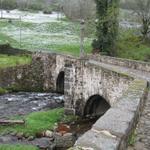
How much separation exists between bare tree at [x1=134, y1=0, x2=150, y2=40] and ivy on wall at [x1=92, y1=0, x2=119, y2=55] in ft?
18.3

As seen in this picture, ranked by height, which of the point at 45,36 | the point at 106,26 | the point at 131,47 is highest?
the point at 106,26

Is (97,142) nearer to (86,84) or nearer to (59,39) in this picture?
(86,84)

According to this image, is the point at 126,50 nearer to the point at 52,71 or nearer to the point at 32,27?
the point at 52,71

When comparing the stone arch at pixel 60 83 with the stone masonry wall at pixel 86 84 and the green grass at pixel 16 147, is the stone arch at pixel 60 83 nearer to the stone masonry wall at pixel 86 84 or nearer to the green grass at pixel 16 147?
the stone masonry wall at pixel 86 84

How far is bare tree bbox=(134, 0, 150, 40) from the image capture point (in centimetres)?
5425

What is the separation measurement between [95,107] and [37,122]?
19.8 ft

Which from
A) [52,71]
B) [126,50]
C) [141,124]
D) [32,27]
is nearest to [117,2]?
[126,50]

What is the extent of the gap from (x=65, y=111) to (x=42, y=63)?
14266 millimetres

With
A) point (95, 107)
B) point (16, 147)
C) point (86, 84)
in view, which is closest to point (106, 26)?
point (95, 107)

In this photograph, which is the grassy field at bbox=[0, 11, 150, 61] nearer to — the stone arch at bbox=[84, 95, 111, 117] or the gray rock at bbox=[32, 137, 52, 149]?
the stone arch at bbox=[84, 95, 111, 117]

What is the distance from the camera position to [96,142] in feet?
27.9

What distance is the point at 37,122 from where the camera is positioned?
32.7 m

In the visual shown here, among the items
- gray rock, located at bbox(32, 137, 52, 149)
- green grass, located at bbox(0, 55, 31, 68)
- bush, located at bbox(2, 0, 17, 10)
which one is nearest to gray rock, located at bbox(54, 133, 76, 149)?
gray rock, located at bbox(32, 137, 52, 149)

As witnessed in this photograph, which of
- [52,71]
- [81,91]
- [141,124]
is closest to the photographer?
[141,124]
